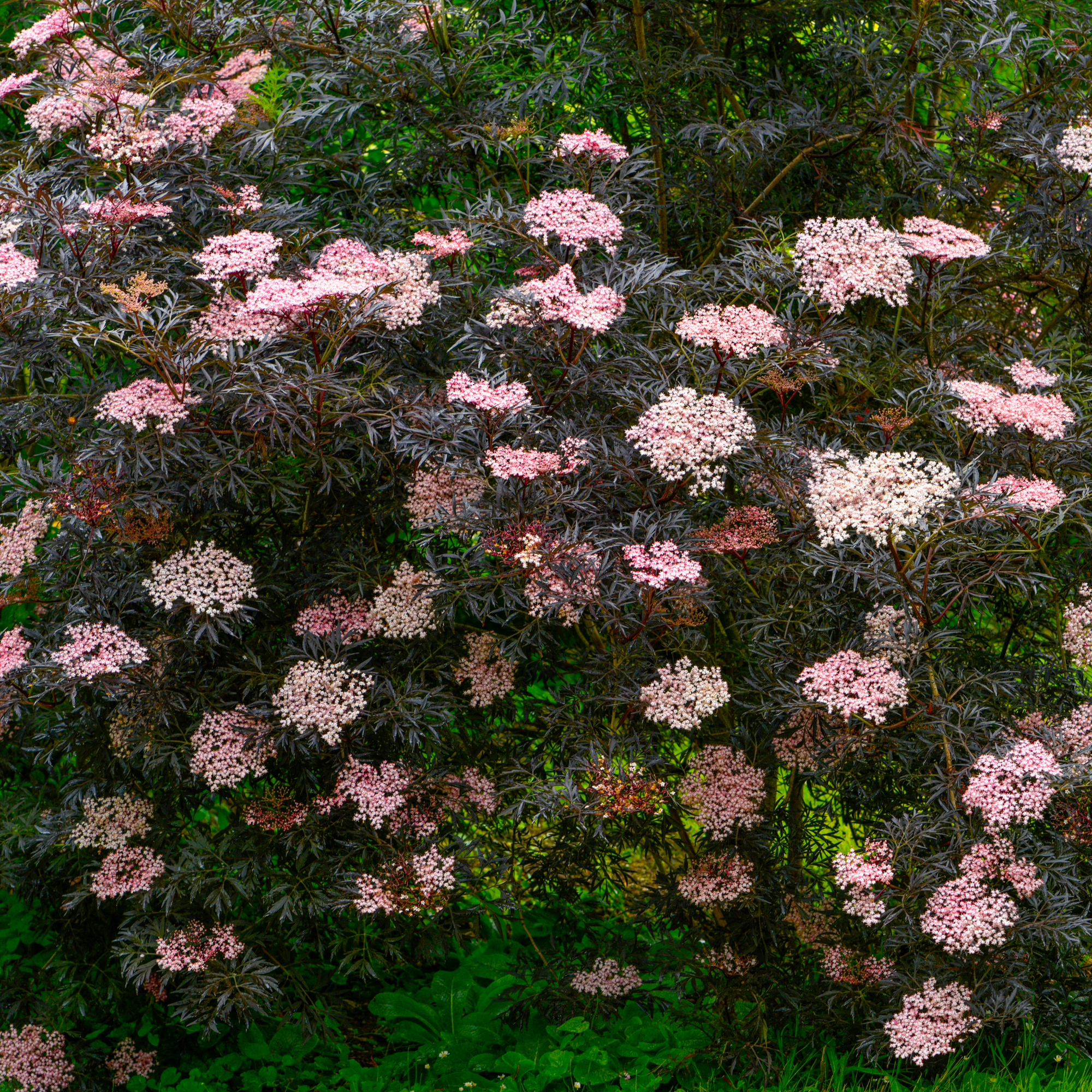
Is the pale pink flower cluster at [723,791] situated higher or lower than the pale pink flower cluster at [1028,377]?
lower

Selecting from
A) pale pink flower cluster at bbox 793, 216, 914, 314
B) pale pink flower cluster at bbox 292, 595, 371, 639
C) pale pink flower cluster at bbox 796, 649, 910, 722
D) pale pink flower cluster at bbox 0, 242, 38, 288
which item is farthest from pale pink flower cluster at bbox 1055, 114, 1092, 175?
pale pink flower cluster at bbox 0, 242, 38, 288

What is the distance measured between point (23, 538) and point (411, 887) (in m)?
1.64

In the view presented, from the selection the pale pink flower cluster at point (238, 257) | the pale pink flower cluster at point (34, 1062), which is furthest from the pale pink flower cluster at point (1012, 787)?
the pale pink flower cluster at point (34, 1062)

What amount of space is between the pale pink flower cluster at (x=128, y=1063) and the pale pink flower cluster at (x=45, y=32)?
3597mm

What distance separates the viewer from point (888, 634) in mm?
3338

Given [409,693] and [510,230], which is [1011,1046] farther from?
[510,230]

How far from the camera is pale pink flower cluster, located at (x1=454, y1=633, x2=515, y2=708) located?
3613mm

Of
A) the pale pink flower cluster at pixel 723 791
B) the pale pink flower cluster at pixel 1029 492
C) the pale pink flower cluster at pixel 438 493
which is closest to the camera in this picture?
the pale pink flower cluster at pixel 1029 492

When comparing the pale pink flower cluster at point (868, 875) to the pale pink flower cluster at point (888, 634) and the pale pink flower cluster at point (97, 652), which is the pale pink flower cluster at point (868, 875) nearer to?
the pale pink flower cluster at point (888, 634)

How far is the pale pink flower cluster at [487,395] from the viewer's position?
309 centimetres

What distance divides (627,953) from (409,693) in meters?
1.55

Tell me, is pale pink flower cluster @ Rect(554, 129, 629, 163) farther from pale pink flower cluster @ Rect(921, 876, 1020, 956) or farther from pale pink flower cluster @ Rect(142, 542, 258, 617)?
pale pink flower cluster @ Rect(921, 876, 1020, 956)

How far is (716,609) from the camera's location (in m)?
3.89

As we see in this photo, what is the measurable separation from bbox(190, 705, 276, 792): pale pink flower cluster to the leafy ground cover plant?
0.05 ft
